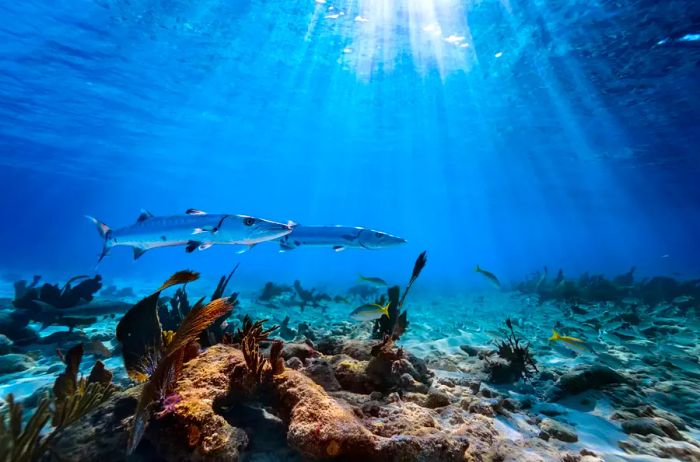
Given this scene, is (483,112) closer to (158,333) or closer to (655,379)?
(655,379)

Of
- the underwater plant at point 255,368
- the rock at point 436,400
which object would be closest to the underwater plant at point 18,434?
the underwater plant at point 255,368

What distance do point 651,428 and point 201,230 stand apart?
6133 millimetres

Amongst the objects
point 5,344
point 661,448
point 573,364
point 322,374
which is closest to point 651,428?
point 661,448

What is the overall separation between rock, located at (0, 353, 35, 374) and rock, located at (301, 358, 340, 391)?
547 cm

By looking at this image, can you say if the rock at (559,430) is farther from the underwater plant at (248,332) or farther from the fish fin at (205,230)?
the fish fin at (205,230)

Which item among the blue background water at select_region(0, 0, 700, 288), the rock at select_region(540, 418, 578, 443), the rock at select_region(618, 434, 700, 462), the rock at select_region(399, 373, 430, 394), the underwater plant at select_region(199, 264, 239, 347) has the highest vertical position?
the blue background water at select_region(0, 0, 700, 288)

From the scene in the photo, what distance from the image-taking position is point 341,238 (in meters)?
9.12

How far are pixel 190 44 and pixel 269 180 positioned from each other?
1478 inches

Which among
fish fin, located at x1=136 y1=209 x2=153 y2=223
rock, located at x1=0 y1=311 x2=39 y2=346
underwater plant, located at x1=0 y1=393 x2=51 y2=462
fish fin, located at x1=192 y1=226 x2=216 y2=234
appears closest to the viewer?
underwater plant, located at x1=0 y1=393 x2=51 y2=462

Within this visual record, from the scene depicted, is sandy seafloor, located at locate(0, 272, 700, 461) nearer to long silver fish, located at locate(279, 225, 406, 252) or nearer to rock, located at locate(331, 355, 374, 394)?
rock, located at locate(331, 355, 374, 394)

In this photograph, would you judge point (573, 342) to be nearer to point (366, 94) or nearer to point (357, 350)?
point (357, 350)

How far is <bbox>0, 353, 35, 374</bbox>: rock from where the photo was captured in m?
5.44

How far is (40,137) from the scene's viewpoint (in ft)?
97.7

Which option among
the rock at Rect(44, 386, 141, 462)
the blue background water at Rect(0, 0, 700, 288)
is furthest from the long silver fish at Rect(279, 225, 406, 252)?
the blue background water at Rect(0, 0, 700, 288)
